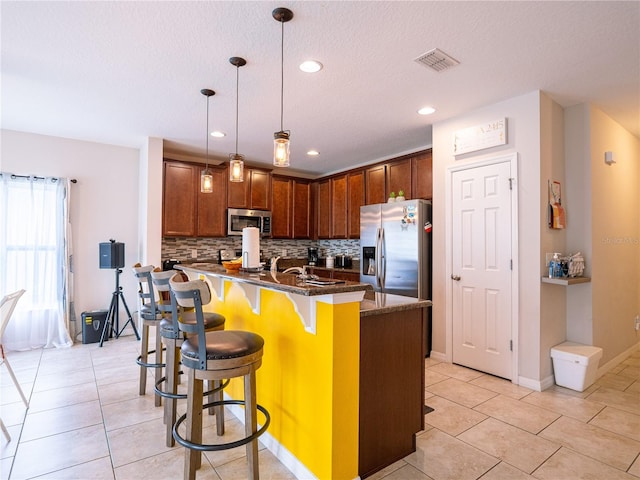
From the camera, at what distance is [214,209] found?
5.22 metres

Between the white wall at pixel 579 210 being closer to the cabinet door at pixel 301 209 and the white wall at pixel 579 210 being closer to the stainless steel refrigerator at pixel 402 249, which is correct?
the stainless steel refrigerator at pixel 402 249

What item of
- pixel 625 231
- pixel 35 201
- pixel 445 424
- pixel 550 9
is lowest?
pixel 445 424

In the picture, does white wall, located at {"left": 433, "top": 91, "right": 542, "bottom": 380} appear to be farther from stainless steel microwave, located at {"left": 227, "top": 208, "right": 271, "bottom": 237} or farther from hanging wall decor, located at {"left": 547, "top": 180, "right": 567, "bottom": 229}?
stainless steel microwave, located at {"left": 227, "top": 208, "right": 271, "bottom": 237}

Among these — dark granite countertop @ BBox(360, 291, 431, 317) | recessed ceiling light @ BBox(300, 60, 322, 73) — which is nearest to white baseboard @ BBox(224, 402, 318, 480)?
dark granite countertop @ BBox(360, 291, 431, 317)

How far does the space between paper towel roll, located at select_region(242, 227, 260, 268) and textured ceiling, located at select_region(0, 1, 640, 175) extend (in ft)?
4.23

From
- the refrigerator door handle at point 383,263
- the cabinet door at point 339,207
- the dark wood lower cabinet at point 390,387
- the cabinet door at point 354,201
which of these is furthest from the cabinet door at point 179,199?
the dark wood lower cabinet at point 390,387

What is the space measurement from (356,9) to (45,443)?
10.9 feet

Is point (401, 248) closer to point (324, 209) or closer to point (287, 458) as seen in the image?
point (324, 209)

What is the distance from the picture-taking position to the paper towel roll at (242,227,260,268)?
8.75 ft

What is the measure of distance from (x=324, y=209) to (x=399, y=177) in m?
1.73

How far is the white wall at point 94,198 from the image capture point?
446 cm

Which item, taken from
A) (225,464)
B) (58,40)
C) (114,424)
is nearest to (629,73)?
(225,464)

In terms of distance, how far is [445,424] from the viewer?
2.49 meters

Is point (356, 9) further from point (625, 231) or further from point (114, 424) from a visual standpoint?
point (625, 231)
